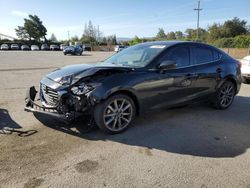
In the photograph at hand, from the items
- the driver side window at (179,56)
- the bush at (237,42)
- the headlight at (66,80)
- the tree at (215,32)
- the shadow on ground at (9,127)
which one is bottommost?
the shadow on ground at (9,127)

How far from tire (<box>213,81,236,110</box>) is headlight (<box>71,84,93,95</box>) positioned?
326 centimetres

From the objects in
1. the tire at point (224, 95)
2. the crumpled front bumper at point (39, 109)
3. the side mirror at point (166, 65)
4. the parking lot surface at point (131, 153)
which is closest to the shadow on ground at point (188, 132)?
the parking lot surface at point (131, 153)

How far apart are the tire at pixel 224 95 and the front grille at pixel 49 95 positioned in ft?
11.9

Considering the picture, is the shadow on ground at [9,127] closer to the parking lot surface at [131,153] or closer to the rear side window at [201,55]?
the parking lot surface at [131,153]

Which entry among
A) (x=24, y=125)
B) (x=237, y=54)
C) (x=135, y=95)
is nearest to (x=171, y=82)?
(x=135, y=95)

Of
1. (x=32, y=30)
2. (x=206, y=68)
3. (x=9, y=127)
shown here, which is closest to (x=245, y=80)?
(x=206, y=68)

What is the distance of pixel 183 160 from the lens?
3336mm

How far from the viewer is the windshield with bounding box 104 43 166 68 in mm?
4564

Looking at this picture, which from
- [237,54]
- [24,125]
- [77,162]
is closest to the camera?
[77,162]

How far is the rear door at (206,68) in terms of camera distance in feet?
16.7

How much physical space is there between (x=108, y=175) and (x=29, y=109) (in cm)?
207

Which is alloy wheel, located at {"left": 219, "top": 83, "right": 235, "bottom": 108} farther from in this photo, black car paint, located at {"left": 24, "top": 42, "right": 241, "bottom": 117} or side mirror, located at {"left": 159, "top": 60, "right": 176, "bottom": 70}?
side mirror, located at {"left": 159, "top": 60, "right": 176, "bottom": 70}

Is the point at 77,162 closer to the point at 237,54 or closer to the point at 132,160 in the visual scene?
the point at 132,160

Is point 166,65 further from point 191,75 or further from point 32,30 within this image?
point 32,30
